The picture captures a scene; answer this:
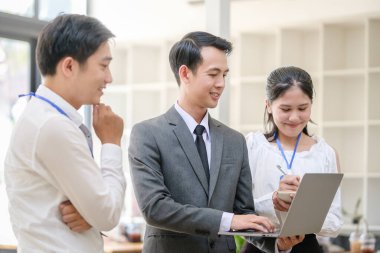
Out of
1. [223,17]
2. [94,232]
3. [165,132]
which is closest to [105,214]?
[94,232]

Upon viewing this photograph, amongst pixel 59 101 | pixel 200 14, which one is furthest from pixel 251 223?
pixel 200 14

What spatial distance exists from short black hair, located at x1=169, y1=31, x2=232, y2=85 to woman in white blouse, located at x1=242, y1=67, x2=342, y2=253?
286 mm

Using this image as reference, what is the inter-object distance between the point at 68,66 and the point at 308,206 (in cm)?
92

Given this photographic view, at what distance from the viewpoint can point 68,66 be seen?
1977 mm

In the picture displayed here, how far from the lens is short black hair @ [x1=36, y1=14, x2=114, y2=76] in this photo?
198cm

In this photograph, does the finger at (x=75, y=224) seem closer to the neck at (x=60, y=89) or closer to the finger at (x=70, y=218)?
the finger at (x=70, y=218)

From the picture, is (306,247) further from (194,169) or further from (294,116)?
(194,169)

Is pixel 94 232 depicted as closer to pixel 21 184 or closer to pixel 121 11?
pixel 21 184

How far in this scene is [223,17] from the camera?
3766 millimetres

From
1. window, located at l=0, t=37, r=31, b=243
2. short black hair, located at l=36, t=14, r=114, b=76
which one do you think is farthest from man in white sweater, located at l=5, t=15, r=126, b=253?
window, located at l=0, t=37, r=31, b=243

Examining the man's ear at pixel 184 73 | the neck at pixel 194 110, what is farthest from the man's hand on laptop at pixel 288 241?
the man's ear at pixel 184 73

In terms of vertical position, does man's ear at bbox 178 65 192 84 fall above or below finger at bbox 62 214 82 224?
above

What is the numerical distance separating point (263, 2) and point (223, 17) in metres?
3.48

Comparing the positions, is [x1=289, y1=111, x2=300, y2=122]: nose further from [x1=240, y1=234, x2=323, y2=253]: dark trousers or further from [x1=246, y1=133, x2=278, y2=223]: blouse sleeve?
[x1=240, y1=234, x2=323, y2=253]: dark trousers
